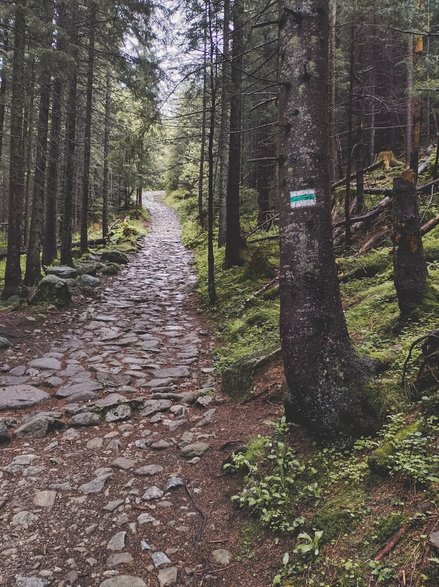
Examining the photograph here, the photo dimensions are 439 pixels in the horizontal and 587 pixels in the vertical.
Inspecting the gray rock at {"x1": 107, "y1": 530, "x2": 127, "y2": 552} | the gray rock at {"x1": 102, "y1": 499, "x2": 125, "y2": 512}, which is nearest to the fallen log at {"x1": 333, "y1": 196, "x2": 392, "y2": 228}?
the gray rock at {"x1": 102, "y1": 499, "x2": 125, "y2": 512}

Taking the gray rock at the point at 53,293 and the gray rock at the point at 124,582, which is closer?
the gray rock at the point at 124,582

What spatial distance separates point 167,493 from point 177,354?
390 cm

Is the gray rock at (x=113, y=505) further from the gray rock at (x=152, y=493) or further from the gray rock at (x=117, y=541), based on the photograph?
the gray rock at (x=117, y=541)

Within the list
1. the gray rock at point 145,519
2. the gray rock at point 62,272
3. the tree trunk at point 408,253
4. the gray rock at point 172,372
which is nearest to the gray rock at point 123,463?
the gray rock at point 145,519

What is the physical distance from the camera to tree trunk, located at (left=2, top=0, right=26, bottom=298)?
9.84 metres

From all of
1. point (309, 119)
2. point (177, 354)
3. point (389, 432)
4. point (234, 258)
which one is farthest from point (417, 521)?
point (234, 258)

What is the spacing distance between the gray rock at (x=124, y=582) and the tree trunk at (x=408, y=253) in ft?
12.8

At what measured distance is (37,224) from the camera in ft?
38.5

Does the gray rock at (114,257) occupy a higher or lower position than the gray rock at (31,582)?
higher

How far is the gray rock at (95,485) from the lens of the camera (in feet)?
12.1

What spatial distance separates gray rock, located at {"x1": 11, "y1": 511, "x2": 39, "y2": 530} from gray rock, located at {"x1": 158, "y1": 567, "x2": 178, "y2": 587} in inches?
45.9

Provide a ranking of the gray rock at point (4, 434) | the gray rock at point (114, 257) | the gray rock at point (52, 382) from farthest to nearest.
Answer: the gray rock at point (114, 257)
the gray rock at point (52, 382)
the gray rock at point (4, 434)

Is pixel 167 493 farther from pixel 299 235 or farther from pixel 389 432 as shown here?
pixel 299 235

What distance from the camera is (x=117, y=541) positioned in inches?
120
